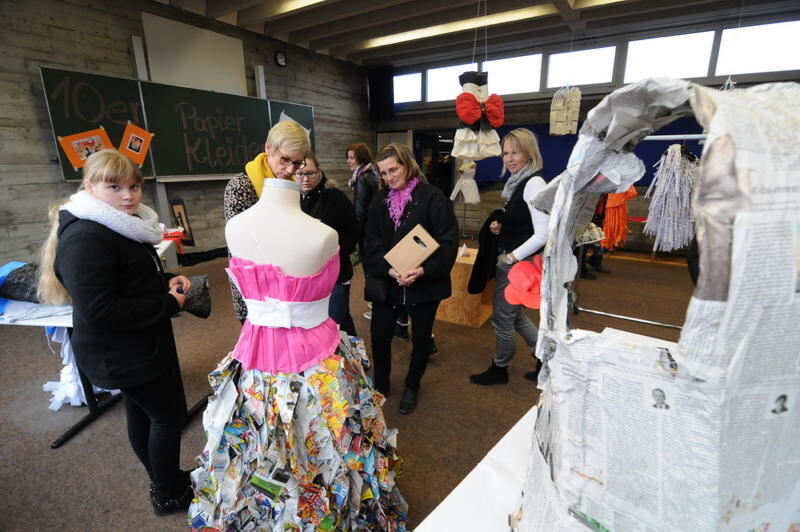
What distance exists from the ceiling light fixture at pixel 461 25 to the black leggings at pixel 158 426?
512 cm

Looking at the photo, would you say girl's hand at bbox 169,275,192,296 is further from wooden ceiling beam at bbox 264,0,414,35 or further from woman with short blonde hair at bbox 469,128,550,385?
wooden ceiling beam at bbox 264,0,414,35

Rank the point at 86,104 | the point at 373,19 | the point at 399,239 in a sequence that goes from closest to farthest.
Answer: the point at 399,239, the point at 86,104, the point at 373,19

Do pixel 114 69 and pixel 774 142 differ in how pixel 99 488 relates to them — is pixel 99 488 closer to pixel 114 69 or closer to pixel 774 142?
pixel 774 142

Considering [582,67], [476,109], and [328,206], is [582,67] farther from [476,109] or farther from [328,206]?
[328,206]

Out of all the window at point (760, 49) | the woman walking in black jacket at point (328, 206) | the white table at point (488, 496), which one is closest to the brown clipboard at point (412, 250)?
the woman walking in black jacket at point (328, 206)

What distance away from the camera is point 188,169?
4.66 meters

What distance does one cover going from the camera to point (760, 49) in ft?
15.3

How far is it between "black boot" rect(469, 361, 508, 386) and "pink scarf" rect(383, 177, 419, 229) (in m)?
1.12

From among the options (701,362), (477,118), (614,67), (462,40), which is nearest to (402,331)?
(477,118)

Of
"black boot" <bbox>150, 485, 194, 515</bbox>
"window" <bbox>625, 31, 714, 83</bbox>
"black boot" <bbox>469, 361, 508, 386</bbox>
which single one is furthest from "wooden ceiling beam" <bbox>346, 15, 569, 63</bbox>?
"black boot" <bbox>150, 485, 194, 515</bbox>

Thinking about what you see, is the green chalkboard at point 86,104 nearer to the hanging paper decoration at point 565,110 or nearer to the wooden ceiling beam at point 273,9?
the wooden ceiling beam at point 273,9

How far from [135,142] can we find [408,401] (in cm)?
407

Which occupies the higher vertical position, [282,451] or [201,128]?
[201,128]

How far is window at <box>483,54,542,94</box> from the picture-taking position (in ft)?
19.7
